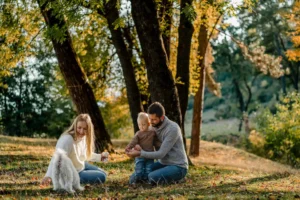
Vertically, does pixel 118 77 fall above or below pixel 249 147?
above

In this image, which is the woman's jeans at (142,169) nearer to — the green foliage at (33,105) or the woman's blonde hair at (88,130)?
the woman's blonde hair at (88,130)

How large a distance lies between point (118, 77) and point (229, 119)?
136 feet

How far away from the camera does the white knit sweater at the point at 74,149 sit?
8.98 m

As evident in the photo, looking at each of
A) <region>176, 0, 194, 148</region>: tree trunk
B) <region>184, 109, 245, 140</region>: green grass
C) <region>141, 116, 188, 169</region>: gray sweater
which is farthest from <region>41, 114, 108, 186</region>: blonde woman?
<region>184, 109, 245, 140</region>: green grass

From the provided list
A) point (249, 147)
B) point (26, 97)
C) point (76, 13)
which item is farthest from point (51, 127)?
point (76, 13)

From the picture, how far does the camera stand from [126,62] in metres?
17.0

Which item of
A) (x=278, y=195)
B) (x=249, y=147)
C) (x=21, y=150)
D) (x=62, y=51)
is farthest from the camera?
(x=249, y=147)

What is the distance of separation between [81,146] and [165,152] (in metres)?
1.66

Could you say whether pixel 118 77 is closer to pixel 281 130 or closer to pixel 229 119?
pixel 281 130

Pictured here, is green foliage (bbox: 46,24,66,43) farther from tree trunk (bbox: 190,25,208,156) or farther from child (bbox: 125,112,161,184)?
tree trunk (bbox: 190,25,208,156)

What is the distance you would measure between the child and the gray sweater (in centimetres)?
16

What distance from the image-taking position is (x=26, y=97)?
1551 inches

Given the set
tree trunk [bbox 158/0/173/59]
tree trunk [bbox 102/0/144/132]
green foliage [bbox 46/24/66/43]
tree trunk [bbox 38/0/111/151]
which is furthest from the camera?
tree trunk [bbox 102/0/144/132]

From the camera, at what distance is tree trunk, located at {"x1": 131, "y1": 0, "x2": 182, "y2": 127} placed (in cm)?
1275
